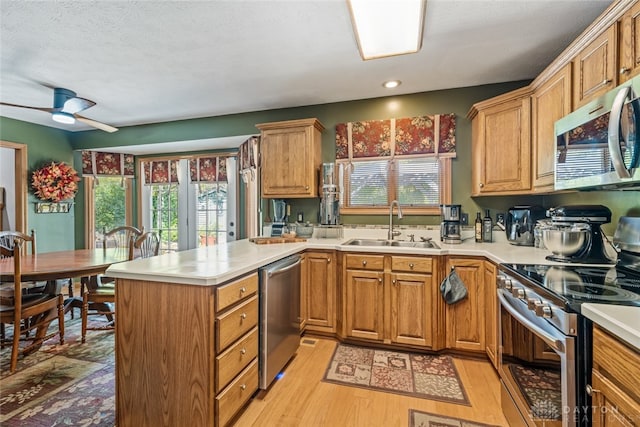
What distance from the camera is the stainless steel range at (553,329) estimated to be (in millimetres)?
978

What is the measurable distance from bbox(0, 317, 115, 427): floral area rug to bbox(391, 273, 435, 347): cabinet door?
1992mm

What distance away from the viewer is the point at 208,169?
432 centimetres

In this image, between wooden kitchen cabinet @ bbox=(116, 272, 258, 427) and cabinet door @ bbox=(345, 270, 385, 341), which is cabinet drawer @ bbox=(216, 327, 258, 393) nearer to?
wooden kitchen cabinet @ bbox=(116, 272, 258, 427)

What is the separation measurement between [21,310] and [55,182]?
266cm

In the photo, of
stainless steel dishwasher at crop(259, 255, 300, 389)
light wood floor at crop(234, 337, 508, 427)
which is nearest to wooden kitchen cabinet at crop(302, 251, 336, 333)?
stainless steel dishwasher at crop(259, 255, 300, 389)

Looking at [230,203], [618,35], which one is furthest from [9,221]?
[618,35]

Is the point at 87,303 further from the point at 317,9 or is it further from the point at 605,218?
the point at 605,218

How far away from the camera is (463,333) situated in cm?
228

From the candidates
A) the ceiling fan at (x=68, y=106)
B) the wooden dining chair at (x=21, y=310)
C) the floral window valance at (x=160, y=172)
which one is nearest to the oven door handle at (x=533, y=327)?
the wooden dining chair at (x=21, y=310)

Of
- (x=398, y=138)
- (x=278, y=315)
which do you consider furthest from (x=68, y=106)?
(x=398, y=138)

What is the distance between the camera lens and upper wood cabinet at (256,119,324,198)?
3002 millimetres

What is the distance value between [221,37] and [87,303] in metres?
2.63

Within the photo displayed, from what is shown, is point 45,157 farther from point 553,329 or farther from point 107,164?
point 553,329

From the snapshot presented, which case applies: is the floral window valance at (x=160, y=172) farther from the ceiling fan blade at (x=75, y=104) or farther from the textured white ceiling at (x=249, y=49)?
the ceiling fan blade at (x=75, y=104)
